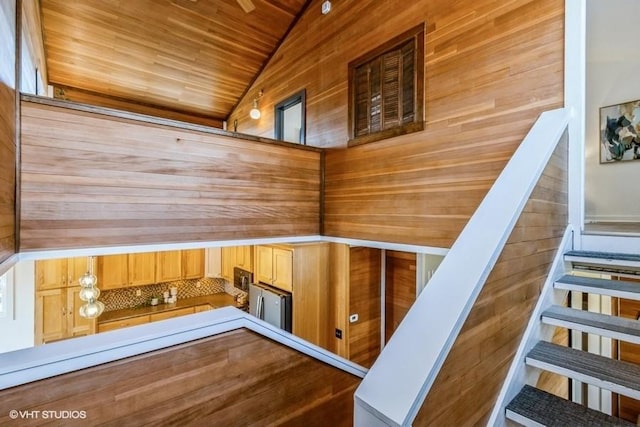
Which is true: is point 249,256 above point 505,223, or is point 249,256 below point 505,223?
below

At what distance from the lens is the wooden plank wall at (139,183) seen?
216 centimetres

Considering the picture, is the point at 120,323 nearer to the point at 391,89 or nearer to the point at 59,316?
the point at 59,316

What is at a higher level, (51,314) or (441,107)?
(441,107)

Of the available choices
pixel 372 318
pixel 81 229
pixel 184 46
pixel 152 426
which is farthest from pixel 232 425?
pixel 184 46

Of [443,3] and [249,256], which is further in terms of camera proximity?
[249,256]

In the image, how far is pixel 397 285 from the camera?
4242 mm

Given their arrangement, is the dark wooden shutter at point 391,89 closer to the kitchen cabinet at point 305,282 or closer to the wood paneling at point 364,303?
the wood paneling at point 364,303

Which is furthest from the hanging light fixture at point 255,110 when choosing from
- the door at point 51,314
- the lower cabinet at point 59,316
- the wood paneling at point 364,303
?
the door at point 51,314

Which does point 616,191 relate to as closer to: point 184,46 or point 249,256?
point 249,256

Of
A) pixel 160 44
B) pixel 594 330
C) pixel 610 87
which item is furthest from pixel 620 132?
pixel 160 44

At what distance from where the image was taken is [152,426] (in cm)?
123

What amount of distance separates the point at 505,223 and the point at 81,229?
2.73m

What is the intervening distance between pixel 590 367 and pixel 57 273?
598 cm

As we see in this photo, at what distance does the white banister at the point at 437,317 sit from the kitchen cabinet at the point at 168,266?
5.62 metres
